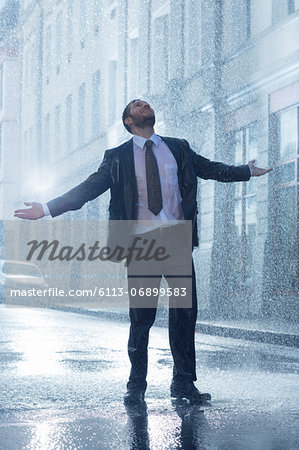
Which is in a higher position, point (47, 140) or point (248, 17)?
point (47, 140)

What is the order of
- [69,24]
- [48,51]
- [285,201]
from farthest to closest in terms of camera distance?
1. [48,51]
2. [69,24]
3. [285,201]

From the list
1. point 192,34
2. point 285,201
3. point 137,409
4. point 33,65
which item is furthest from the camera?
point 33,65

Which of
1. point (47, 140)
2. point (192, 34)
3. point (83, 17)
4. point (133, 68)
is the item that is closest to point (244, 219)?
point (192, 34)

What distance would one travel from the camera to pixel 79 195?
4.88 m

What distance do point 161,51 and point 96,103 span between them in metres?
6.96

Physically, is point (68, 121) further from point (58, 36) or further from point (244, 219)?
point (244, 219)

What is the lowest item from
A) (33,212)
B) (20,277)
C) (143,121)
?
(20,277)

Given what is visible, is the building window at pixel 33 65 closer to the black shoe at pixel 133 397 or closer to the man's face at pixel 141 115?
the man's face at pixel 141 115

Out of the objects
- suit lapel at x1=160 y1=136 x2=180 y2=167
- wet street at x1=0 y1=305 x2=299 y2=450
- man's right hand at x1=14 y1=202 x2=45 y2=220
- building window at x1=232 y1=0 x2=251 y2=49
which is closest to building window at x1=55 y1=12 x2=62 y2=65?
building window at x1=232 y1=0 x2=251 y2=49

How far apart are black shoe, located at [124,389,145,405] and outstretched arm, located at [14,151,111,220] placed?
108 centimetres

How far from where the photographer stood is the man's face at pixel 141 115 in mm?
4859

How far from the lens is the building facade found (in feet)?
50.0

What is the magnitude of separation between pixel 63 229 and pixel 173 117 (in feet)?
38.3

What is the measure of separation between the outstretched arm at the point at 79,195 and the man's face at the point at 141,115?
25 centimetres
